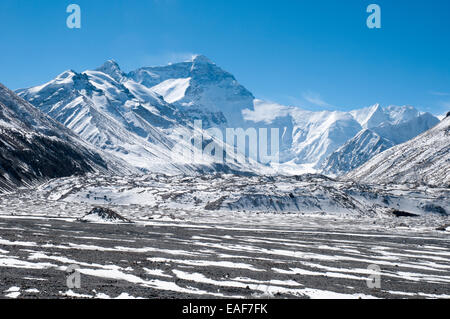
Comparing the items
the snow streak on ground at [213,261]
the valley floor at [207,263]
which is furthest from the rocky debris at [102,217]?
the valley floor at [207,263]

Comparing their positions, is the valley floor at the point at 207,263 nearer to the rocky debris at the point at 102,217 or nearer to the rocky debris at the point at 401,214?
the rocky debris at the point at 102,217

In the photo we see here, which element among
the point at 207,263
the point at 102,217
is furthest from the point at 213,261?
the point at 102,217

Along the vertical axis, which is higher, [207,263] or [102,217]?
[102,217]

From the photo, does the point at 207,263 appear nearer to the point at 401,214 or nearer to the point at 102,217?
the point at 102,217

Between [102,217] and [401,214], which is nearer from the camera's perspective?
[102,217]

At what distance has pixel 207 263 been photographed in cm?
3278

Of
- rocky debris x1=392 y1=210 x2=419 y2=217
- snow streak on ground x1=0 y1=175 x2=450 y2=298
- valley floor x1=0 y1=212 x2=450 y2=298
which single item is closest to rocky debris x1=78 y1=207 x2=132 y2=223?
snow streak on ground x1=0 y1=175 x2=450 y2=298

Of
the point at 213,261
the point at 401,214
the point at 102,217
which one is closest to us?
the point at 213,261

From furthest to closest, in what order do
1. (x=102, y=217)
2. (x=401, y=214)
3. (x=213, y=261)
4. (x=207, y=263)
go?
(x=401, y=214) < (x=102, y=217) < (x=213, y=261) < (x=207, y=263)

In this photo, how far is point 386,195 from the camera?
397ft

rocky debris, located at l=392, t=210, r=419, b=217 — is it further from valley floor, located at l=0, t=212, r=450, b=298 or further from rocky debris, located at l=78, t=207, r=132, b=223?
rocky debris, located at l=78, t=207, r=132, b=223

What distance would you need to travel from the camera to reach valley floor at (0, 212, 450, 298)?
77.7 feet

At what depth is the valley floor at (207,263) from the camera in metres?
23.7

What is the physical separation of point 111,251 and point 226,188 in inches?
3335
